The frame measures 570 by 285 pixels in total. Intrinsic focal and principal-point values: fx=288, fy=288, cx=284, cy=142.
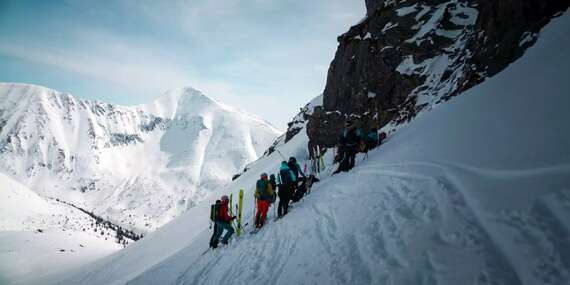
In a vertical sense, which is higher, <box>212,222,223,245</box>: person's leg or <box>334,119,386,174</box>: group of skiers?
<box>334,119,386,174</box>: group of skiers

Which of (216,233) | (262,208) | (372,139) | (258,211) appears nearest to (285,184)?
(262,208)

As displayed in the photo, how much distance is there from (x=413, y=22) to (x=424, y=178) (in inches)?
972

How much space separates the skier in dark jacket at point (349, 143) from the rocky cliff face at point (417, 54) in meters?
8.09

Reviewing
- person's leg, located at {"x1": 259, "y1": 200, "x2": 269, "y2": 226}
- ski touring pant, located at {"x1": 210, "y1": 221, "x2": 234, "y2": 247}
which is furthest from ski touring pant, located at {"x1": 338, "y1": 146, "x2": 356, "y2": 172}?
ski touring pant, located at {"x1": 210, "y1": 221, "x2": 234, "y2": 247}

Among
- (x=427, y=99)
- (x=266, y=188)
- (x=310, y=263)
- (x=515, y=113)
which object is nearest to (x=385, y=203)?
(x=310, y=263)

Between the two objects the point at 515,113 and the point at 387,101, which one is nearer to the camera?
the point at 515,113

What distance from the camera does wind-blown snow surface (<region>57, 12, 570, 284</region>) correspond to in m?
3.63

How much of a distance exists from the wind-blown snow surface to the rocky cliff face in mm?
6809

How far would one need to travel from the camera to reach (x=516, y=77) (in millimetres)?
7695

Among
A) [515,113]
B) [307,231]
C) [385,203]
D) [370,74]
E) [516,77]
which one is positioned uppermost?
[370,74]

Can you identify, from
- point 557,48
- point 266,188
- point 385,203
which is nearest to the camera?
point 385,203

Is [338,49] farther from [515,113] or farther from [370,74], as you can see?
[515,113]

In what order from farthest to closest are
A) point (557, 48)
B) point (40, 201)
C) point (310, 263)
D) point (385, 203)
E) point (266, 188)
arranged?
1. point (40, 201)
2. point (266, 188)
3. point (557, 48)
4. point (385, 203)
5. point (310, 263)

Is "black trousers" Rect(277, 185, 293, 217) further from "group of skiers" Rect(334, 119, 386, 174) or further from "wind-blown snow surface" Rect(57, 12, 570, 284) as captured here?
"group of skiers" Rect(334, 119, 386, 174)
